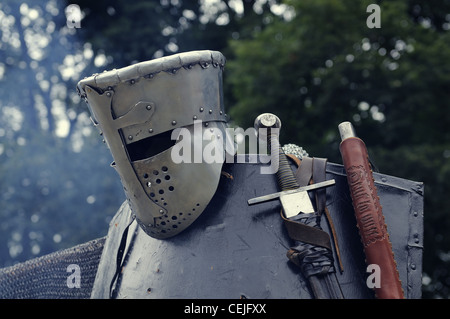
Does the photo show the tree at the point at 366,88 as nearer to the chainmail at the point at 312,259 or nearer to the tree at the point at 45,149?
the tree at the point at 45,149

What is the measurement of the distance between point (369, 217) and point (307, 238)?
1.10 feet

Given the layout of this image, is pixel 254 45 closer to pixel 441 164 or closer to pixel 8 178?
pixel 441 164

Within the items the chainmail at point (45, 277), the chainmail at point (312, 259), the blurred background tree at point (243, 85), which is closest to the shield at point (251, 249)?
the chainmail at point (312, 259)

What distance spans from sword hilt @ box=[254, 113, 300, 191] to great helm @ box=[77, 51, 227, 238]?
28cm

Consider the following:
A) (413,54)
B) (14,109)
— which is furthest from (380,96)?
(14,109)

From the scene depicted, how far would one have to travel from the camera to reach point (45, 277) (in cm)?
488

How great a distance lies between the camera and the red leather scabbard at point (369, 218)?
10.4 ft

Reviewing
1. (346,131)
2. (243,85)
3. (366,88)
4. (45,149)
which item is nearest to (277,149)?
(346,131)

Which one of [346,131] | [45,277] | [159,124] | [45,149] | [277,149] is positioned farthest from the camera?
[45,149]

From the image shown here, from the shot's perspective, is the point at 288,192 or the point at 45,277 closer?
the point at 288,192

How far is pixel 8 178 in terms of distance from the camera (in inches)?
560

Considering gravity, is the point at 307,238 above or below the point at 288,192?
below

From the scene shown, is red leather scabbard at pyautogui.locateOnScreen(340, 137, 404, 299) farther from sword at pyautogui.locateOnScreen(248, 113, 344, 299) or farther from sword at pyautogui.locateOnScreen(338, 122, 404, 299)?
sword at pyautogui.locateOnScreen(248, 113, 344, 299)

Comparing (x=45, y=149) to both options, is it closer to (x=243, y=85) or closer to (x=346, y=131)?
(x=243, y=85)
